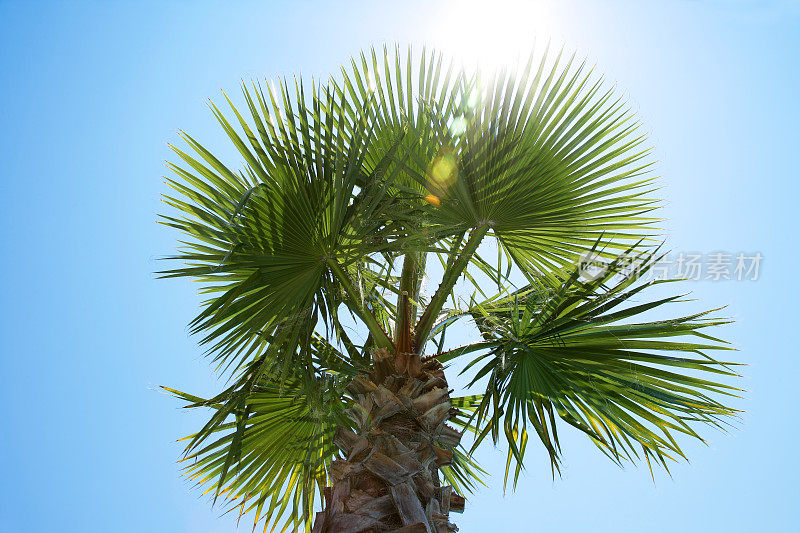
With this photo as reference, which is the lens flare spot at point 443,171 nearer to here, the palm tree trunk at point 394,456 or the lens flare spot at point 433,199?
the lens flare spot at point 433,199

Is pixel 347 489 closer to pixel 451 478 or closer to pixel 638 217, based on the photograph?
pixel 451 478

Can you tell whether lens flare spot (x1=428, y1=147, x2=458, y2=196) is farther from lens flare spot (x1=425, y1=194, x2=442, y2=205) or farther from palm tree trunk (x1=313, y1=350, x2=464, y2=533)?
palm tree trunk (x1=313, y1=350, x2=464, y2=533)

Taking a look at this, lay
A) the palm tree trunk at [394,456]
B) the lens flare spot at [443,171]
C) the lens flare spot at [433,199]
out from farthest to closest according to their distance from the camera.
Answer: the lens flare spot at [433,199], the lens flare spot at [443,171], the palm tree trunk at [394,456]

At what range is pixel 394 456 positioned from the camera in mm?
2828

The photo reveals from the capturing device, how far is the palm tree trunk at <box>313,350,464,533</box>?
2.67m

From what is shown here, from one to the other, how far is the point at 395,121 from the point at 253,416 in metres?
2.29

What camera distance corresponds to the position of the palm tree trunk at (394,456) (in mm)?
2670

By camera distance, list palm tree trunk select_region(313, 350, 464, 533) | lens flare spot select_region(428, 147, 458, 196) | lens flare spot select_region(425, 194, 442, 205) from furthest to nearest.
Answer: lens flare spot select_region(425, 194, 442, 205), lens flare spot select_region(428, 147, 458, 196), palm tree trunk select_region(313, 350, 464, 533)

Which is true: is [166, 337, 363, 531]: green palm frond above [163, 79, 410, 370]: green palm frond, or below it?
below

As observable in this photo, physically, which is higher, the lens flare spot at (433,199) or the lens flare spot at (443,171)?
the lens flare spot at (443,171)

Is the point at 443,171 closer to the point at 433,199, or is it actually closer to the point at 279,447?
the point at 433,199

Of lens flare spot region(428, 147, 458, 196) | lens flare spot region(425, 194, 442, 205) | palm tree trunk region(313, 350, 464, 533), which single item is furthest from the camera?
lens flare spot region(425, 194, 442, 205)

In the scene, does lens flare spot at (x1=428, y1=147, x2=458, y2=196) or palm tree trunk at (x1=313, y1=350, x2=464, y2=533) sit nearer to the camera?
palm tree trunk at (x1=313, y1=350, x2=464, y2=533)

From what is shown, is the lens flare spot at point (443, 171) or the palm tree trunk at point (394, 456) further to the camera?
the lens flare spot at point (443, 171)
